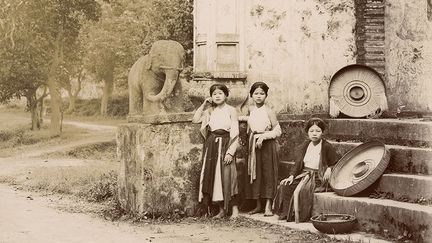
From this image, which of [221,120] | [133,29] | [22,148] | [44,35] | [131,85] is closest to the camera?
[221,120]

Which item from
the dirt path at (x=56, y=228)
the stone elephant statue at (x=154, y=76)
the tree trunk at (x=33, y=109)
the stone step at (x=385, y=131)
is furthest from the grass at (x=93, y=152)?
the stone step at (x=385, y=131)

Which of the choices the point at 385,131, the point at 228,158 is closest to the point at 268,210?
the point at 228,158

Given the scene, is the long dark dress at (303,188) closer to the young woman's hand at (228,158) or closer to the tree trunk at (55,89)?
the young woman's hand at (228,158)

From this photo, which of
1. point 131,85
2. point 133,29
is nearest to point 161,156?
point 131,85

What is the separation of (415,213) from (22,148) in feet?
64.6

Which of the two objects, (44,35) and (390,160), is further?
(44,35)

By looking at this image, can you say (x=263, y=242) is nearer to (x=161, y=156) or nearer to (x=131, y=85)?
(x=161, y=156)

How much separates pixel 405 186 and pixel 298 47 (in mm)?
4152

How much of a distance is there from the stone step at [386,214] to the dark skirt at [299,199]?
0.24m

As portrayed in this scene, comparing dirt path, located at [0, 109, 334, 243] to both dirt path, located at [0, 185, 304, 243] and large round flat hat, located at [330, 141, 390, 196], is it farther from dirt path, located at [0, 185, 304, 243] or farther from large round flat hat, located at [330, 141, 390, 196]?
large round flat hat, located at [330, 141, 390, 196]

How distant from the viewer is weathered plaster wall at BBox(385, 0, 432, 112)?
11.5 meters

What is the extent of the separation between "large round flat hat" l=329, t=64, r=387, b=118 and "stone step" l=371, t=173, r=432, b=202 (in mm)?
2558

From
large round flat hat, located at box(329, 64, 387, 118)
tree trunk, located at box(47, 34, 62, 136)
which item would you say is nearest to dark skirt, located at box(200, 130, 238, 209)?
large round flat hat, located at box(329, 64, 387, 118)

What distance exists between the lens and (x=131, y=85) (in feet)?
33.1
